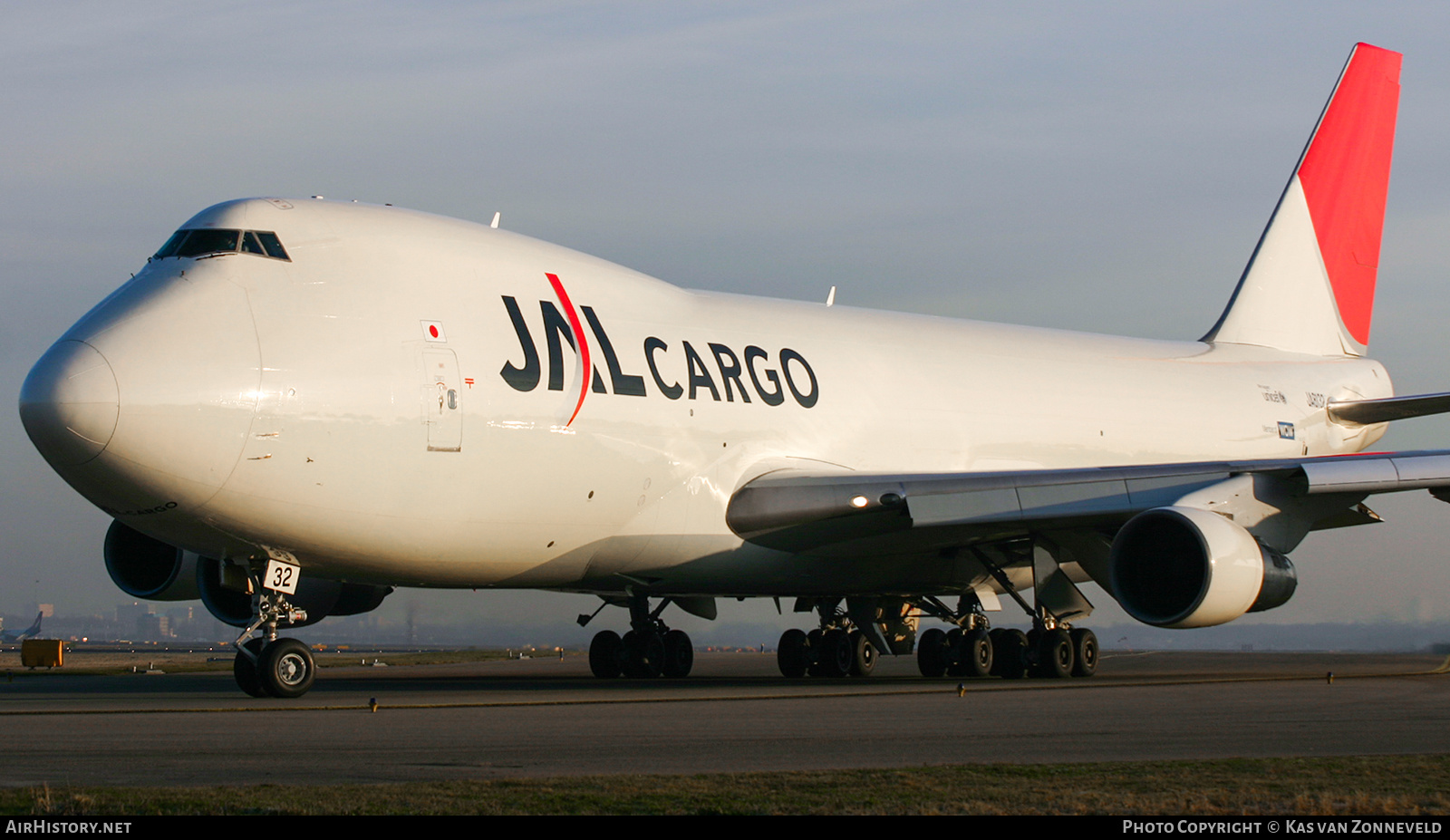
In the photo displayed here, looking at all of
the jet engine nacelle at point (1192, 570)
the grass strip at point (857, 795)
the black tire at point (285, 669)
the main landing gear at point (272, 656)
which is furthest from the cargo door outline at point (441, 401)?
the jet engine nacelle at point (1192, 570)

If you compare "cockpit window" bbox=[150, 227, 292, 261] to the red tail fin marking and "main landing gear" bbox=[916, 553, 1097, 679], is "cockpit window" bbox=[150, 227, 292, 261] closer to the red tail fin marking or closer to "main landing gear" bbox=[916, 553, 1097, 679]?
"main landing gear" bbox=[916, 553, 1097, 679]

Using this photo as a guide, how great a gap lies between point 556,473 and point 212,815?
28.2 ft

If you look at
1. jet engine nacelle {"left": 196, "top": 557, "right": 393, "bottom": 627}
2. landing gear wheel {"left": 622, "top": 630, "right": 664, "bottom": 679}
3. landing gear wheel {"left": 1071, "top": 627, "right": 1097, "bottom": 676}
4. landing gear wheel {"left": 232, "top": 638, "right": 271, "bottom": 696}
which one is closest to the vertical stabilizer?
landing gear wheel {"left": 1071, "top": 627, "right": 1097, "bottom": 676}

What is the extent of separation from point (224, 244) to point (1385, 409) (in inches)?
701

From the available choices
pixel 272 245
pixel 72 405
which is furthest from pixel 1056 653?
pixel 72 405

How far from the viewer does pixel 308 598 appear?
17688 millimetres

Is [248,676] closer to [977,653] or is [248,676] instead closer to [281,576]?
[281,576]

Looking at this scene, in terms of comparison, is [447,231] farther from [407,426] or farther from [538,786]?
[538,786]

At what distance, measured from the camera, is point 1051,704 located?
12.3m

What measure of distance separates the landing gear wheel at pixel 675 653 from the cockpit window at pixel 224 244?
8.11m

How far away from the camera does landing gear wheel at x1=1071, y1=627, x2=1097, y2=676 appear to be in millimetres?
17984

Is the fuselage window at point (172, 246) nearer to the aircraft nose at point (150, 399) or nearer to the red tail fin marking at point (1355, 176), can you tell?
the aircraft nose at point (150, 399)

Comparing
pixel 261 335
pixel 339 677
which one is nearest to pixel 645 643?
pixel 339 677

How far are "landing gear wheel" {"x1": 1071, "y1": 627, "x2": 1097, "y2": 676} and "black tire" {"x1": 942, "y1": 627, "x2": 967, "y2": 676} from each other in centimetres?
137
